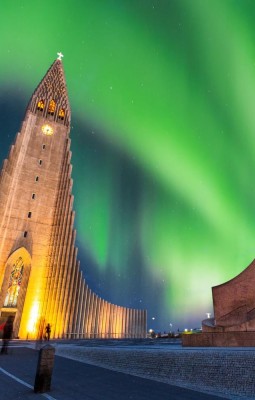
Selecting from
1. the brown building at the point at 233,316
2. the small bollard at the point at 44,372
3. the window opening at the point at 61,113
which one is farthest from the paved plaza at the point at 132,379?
the window opening at the point at 61,113

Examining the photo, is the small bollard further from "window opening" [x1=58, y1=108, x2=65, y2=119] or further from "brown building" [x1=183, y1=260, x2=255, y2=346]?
"window opening" [x1=58, y1=108, x2=65, y2=119]

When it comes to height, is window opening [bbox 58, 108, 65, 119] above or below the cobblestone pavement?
above

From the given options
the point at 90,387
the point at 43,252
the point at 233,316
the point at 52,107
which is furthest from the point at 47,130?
the point at 90,387

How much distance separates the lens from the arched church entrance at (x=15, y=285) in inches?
1307

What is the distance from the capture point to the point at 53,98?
47.5m

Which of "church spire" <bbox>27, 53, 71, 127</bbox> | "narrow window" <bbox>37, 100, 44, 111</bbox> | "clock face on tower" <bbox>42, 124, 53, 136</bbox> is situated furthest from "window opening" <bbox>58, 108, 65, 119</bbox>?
"clock face on tower" <bbox>42, 124, 53, 136</bbox>

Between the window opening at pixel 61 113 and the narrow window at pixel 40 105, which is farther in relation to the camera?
the window opening at pixel 61 113

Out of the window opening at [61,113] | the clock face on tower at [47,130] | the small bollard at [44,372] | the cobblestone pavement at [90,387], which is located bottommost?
the cobblestone pavement at [90,387]

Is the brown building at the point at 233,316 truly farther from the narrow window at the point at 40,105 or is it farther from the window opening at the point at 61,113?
the narrow window at the point at 40,105

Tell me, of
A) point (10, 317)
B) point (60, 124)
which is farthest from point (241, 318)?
point (60, 124)

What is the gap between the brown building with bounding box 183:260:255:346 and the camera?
1156 centimetres

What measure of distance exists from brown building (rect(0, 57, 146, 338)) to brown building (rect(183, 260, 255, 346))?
2301cm

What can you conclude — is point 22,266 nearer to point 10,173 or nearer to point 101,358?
point 10,173

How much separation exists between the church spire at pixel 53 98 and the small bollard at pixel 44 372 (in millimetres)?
42201
